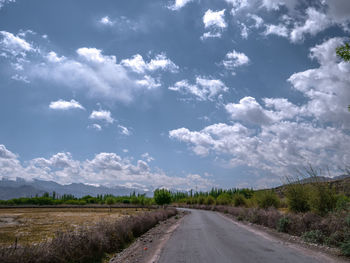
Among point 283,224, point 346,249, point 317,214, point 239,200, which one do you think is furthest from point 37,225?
point 346,249

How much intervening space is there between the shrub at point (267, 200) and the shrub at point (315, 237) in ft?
45.5

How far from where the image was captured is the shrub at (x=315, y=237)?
12.3 meters

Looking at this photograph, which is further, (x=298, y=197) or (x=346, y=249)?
(x=298, y=197)

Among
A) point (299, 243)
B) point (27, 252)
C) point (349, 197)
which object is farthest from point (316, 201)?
point (27, 252)

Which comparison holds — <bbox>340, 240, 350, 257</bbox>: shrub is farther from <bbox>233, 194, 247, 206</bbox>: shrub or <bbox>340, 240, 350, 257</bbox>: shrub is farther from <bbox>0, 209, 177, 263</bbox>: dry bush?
<bbox>233, 194, 247, 206</bbox>: shrub

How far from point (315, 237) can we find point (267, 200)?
48.4 feet

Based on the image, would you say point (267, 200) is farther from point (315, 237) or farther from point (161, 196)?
point (161, 196)

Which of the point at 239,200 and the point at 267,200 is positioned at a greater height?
the point at 267,200

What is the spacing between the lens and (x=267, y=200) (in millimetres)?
26859

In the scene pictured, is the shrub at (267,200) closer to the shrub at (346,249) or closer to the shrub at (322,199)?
the shrub at (322,199)

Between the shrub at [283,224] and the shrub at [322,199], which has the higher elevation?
the shrub at [322,199]

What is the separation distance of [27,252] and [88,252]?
3.16 metres

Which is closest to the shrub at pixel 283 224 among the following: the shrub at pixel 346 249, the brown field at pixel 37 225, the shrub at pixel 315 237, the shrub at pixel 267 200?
the shrub at pixel 315 237

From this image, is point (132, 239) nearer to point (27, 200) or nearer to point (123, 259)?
point (123, 259)
